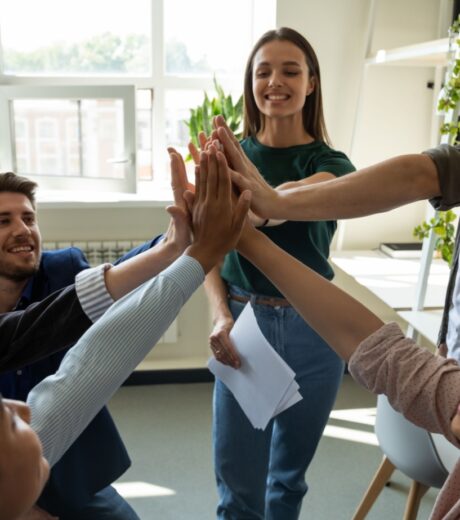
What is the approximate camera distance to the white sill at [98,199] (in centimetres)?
308

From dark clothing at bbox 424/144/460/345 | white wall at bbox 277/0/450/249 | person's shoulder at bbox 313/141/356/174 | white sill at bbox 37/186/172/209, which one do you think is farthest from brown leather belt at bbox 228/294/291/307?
white wall at bbox 277/0/450/249

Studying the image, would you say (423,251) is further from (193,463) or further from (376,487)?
(193,463)

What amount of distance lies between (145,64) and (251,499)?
2.50m

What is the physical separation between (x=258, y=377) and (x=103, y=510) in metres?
0.49

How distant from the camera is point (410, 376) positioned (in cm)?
85

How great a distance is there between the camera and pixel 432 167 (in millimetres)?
1069

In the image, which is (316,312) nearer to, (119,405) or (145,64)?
(119,405)

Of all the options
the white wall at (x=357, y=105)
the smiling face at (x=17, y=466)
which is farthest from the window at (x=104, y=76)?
the smiling face at (x=17, y=466)

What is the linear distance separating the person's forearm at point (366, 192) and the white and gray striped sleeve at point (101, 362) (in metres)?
0.27

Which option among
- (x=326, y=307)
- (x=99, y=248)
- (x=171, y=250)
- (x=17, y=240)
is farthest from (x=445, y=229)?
(x=99, y=248)

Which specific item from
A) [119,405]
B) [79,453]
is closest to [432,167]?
[79,453]

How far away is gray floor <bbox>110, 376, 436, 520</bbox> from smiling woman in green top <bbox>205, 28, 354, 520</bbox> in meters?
0.72

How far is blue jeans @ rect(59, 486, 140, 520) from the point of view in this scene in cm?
142

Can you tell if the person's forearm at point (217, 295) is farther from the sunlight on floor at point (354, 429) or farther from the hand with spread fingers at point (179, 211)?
the sunlight on floor at point (354, 429)
